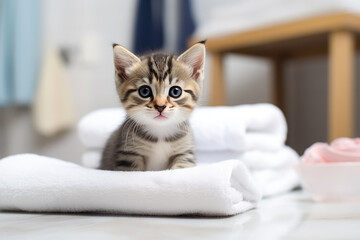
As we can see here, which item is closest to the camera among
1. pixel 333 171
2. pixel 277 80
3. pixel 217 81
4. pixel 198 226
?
pixel 198 226

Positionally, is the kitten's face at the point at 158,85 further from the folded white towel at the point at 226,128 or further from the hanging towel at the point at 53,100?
the hanging towel at the point at 53,100

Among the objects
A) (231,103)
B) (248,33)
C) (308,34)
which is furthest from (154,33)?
(308,34)

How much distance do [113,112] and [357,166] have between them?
1.96 ft

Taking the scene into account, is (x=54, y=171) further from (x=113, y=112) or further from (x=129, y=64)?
(x=113, y=112)

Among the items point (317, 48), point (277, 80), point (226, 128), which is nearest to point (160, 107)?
point (226, 128)

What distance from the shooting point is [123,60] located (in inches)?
37.4

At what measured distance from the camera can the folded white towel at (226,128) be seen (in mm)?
1092

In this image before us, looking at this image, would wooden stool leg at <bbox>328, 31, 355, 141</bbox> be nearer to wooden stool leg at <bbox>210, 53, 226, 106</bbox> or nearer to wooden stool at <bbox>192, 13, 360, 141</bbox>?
wooden stool at <bbox>192, 13, 360, 141</bbox>

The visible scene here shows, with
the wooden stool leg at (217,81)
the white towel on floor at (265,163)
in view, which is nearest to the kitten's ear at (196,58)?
the white towel on floor at (265,163)

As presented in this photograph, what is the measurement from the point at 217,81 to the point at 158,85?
3.61 ft

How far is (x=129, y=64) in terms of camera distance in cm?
95

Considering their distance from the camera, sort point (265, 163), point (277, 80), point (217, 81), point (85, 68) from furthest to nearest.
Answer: point (85, 68) → point (277, 80) → point (217, 81) → point (265, 163)

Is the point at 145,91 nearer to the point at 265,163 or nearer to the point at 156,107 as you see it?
the point at 156,107

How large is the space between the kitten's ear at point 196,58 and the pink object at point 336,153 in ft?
1.02
